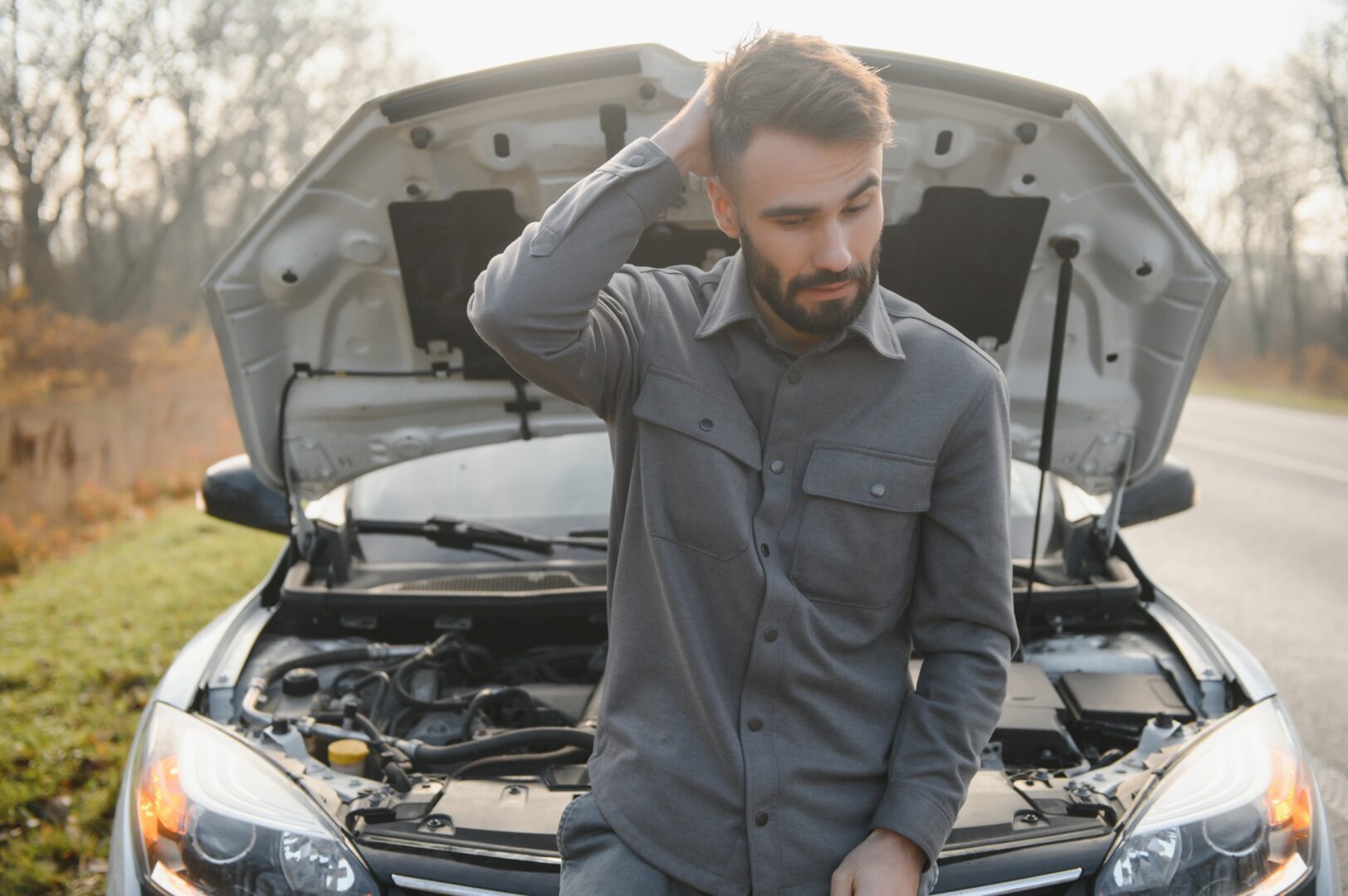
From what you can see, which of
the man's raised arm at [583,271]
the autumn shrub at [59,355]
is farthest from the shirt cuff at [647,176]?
the autumn shrub at [59,355]

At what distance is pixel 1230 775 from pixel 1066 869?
44 cm

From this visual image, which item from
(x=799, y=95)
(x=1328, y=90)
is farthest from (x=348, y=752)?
(x=1328, y=90)

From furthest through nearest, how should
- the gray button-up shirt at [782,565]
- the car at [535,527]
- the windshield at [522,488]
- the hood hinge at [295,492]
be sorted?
the windshield at [522,488] < the hood hinge at [295,492] < the car at [535,527] < the gray button-up shirt at [782,565]

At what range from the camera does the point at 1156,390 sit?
275 centimetres

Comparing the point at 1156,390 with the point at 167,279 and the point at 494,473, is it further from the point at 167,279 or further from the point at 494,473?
the point at 167,279

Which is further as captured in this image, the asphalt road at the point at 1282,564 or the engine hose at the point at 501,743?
the asphalt road at the point at 1282,564

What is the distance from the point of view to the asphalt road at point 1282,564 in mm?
4230

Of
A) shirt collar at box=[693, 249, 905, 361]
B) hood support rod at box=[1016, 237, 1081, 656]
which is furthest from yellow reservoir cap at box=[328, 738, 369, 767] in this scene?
hood support rod at box=[1016, 237, 1081, 656]

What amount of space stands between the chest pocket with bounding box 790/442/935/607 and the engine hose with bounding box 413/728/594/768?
0.96 metres

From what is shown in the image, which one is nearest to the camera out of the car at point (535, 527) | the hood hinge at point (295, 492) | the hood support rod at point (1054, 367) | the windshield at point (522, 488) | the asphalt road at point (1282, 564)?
the car at point (535, 527)

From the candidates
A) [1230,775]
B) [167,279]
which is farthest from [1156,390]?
[167,279]

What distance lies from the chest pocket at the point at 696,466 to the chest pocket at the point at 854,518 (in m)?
0.09

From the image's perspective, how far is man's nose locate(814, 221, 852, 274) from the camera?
4.67 feet

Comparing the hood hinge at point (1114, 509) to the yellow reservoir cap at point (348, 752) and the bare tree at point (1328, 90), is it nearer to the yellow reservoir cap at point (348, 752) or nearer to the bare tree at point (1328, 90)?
the yellow reservoir cap at point (348, 752)
